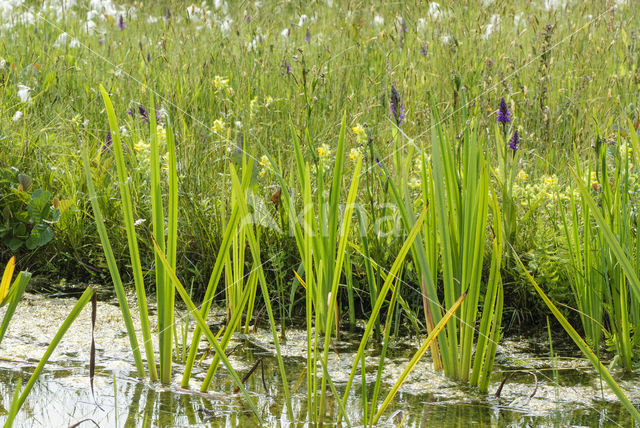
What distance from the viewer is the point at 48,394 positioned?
125 centimetres

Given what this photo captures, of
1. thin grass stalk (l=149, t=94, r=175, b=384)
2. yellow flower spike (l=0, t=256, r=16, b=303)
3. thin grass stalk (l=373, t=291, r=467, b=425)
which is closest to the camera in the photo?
yellow flower spike (l=0, t=256, r=16, b=303)

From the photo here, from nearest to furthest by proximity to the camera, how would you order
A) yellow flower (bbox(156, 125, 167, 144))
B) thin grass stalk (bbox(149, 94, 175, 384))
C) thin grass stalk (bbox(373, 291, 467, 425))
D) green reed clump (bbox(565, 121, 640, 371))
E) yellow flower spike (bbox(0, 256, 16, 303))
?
yellow flower spike (bbox(0, 256, 16, 303)) → thin grass stalk (bbox(373, 291, 467, 425)) → thin grass stalk (bbox(149, 94, 175, 384)) → green reed clump (bbox(565, 121, 640, 371)) → yellow flower (bbox(156, 125, 167, 144))

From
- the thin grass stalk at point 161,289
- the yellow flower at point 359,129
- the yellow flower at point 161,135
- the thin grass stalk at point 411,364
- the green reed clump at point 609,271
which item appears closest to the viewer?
the thin grass stalk at point 411,364

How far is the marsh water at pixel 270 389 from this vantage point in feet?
3.88

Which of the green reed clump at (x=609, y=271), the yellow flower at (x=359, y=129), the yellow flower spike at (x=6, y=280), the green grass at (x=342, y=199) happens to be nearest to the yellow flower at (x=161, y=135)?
the green grass at (x=342, y=199)

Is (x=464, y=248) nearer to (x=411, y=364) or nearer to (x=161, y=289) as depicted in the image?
(x=411, y=364)

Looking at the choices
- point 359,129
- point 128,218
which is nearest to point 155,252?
point 128,218

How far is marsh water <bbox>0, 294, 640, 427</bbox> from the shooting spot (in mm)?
1183

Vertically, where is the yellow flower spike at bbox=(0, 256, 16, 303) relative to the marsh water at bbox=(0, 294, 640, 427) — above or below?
above

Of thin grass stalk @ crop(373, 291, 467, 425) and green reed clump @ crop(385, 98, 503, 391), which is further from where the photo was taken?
green reed clump @ crop(385, 98, 503, 391)

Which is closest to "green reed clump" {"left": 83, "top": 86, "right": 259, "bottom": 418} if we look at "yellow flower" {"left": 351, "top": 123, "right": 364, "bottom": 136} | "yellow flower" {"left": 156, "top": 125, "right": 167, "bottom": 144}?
"yellow flower" {"left": 351, "top": 123, "right": 364, "bottom": 136}

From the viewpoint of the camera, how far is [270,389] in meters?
1.32

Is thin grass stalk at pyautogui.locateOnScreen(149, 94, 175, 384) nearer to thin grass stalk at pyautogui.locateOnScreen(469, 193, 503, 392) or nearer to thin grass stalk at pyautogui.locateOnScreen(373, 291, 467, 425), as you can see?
thin grass stalk at pyautogui.locateOnScreen(373, 291, 467, 425)

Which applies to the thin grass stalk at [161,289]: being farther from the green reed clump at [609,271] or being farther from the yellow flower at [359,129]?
the green reed clump at [609,271]
